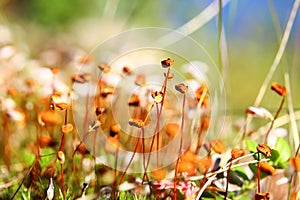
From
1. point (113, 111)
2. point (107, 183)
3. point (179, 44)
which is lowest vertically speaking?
point (107, 183)

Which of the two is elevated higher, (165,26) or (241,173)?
(165,26)

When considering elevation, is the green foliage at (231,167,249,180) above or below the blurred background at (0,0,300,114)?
below

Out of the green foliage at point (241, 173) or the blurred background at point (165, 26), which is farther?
the blurred background at point (165, 26)

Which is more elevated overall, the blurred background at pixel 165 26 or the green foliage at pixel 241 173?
the blurred background at pixel 165 26

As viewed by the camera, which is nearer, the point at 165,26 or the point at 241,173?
the point at 241,173

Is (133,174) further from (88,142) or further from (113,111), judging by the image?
(113,111)

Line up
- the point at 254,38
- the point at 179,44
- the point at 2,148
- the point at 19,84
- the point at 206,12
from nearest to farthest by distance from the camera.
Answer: the point at 2,148
the point at 19,84
the point at 206,12
the point at 179,44
the point at 254,38

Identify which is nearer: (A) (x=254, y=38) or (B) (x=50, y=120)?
(B) (x=50, y=120)

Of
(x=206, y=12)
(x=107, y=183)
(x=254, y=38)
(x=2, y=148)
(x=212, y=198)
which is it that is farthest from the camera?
(x=254, y=38)

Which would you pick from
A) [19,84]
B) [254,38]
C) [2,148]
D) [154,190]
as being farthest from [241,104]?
[154,190]

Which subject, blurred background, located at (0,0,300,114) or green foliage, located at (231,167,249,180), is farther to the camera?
blurred background, located at (0,0,300,114)

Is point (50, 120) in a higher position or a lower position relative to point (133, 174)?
higher
